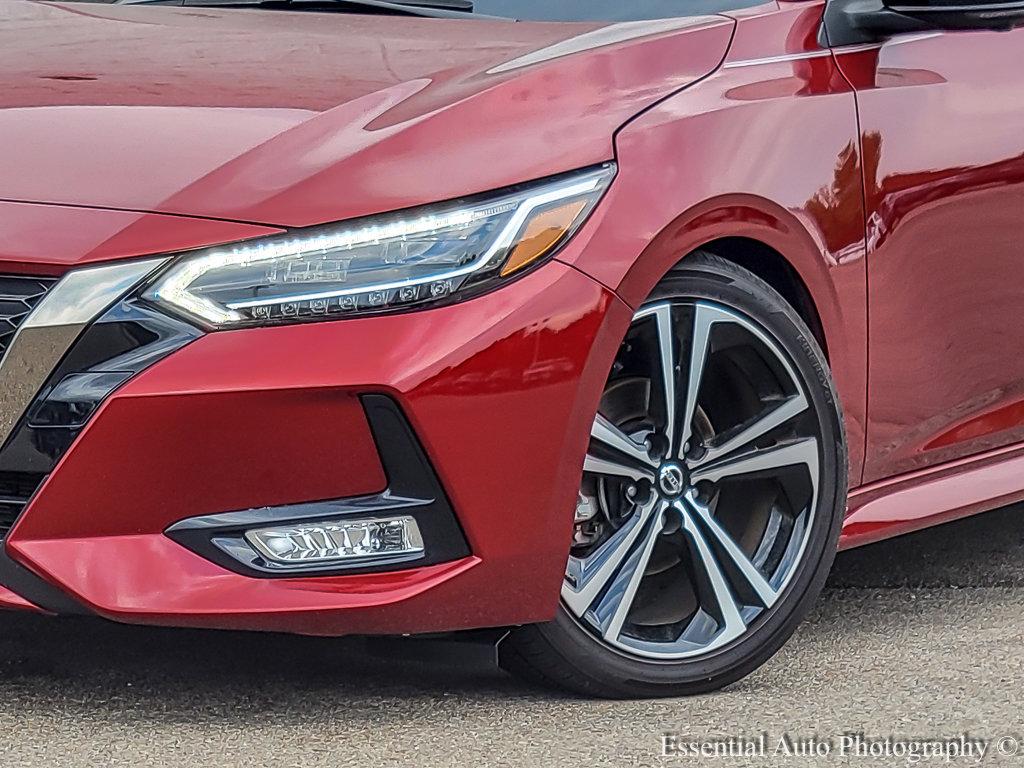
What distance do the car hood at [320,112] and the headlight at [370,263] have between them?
4 cm

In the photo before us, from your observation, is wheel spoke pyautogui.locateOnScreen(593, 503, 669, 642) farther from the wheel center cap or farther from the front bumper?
the front bumper

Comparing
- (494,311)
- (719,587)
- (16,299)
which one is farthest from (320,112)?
(719,587)

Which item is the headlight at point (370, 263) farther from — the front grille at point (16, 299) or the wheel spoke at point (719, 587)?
the wheel spoke at point (719, 587)

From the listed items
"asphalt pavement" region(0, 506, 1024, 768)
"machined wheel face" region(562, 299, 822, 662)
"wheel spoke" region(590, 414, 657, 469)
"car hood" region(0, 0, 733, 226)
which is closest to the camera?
"car hood" region(0, 0, 733, 226)

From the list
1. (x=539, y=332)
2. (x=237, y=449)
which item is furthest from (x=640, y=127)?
(x=237, y=449)

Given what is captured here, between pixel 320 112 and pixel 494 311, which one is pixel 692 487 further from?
pixel 320 112

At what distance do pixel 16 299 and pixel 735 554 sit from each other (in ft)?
4.31

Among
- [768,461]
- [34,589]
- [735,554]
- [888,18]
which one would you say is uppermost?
[888,18]

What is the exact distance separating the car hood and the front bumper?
0.21 metres

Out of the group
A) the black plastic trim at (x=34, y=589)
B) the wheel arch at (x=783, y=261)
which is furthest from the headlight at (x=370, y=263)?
the black plastic trim at (x=34, y=589)

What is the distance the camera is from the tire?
3139mm

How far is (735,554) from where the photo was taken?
130 inches

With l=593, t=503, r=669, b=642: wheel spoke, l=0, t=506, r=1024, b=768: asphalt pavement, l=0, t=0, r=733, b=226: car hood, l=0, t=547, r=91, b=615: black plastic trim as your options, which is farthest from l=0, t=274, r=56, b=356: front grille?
l=593, t=503, r=669, b=642: wheel spoke

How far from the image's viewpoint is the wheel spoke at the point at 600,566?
122 inches
